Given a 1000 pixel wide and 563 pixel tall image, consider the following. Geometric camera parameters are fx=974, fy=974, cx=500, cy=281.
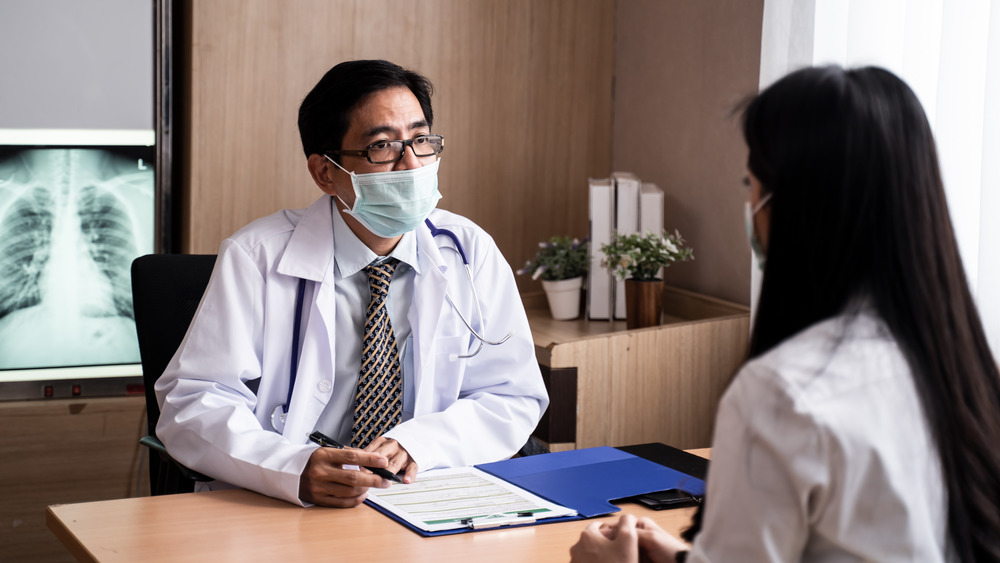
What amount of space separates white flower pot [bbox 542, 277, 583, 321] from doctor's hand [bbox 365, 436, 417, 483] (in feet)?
4.54

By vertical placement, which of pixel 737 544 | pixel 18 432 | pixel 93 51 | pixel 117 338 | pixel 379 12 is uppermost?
pixel 379 12

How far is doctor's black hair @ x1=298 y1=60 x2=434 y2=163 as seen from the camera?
1869 mm

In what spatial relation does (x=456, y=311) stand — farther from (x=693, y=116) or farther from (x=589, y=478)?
(x=693, y=116)

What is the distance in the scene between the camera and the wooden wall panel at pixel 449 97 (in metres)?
2.77

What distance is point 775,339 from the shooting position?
0.89 metres

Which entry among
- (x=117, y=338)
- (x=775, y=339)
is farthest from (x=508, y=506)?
(x=117, y=338)

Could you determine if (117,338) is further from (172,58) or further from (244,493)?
(244,493)

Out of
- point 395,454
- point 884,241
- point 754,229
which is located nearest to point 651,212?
point 395,454

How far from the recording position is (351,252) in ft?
6.14

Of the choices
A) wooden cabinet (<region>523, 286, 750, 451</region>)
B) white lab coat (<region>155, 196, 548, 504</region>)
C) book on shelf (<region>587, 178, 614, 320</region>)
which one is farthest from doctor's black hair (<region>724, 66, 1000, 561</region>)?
book on shelf (<region>587, 178, 614, 320</region>)

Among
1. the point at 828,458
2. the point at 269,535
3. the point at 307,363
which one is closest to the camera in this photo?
the point at 828,458

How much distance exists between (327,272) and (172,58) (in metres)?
1.31

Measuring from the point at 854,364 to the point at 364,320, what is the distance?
1188 millimetres

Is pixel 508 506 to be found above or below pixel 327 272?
below
